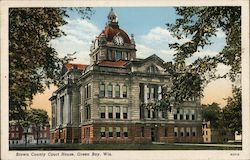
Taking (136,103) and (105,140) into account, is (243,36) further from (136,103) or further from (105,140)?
(105,140)

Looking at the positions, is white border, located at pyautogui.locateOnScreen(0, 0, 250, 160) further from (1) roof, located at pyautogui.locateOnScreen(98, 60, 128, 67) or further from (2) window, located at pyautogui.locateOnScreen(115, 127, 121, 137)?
(1) roof, located at pyautogui.locateOnScreen(98, 60, 128, 67)

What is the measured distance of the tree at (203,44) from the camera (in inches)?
179

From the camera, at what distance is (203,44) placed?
15.2ft

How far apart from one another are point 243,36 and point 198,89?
20.5 inches

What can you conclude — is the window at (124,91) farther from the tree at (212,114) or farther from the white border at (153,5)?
the tree at (212,114)

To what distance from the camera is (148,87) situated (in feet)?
15.7

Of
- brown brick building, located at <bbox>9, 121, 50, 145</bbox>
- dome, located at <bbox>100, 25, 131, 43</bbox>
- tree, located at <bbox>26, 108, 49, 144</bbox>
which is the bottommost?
brown brick building, located at <bbox>9, 121, 50, 145</bbox>

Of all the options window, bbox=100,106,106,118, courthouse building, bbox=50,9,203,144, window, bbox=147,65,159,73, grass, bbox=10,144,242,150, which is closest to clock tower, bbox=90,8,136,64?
courthouse building, bbox=50,9,203,144

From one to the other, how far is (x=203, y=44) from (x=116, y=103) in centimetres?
79

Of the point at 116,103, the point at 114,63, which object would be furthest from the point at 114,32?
the point at 116,103

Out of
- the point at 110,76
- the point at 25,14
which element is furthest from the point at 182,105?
the point at 25,14

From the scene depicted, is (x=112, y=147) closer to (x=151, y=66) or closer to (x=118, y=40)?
(x=151, y=66)

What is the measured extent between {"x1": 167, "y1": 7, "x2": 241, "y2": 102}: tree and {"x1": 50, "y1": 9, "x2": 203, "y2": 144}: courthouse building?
0.12 metres

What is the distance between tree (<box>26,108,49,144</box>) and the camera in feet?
15.4
